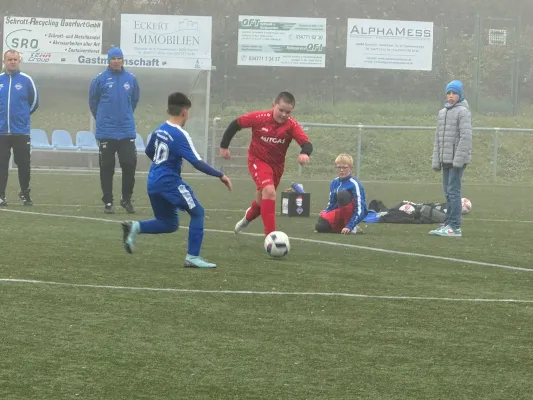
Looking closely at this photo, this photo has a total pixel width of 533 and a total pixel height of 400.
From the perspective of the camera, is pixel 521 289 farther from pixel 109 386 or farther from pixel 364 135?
pixel 364 135

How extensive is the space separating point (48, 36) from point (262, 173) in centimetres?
2318

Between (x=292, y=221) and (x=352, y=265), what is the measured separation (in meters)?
5.01

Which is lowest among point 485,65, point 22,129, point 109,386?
point 109,386

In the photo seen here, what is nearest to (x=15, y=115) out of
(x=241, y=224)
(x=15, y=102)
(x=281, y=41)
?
(x=15, y=102)

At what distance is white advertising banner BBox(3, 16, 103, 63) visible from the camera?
109ft

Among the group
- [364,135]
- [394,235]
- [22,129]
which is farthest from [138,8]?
[394,235]

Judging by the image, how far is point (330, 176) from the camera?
28.9m

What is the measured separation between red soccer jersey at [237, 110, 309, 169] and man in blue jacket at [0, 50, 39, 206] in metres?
5.17

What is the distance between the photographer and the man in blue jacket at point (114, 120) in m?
Answer: 15.6

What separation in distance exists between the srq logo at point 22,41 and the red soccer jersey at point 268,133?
22660 mm

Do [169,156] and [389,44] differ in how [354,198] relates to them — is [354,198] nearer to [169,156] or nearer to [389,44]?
[169,156]

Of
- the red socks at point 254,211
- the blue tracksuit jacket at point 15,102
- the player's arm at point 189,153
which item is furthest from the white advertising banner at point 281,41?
the player's arm at point 189,153

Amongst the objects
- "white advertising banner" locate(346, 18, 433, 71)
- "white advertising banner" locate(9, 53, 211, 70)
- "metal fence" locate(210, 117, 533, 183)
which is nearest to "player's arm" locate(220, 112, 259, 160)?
"metal fence" locate(210, 117, 533, 183)

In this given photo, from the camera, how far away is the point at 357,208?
13391 millimetres
